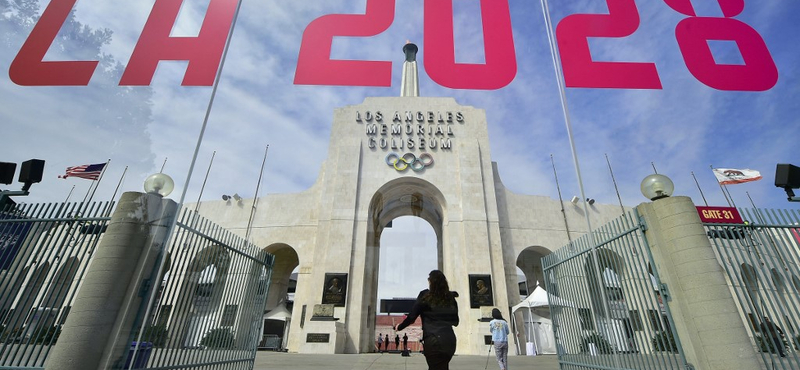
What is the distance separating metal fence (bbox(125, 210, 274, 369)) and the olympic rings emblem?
15396 millimetres

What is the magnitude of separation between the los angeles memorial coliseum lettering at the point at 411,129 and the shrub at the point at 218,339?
58.7ft

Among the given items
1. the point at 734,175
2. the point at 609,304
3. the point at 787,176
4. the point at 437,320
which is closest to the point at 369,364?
the point at 609,304

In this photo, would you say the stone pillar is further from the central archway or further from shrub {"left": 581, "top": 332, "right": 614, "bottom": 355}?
the central archway

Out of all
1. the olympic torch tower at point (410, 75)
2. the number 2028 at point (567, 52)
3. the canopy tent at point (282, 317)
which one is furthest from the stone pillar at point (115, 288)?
the olympic torch tower at point (410, 75)

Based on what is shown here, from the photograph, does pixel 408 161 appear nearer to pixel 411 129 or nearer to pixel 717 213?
pixel 411 129

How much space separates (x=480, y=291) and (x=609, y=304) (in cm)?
1362

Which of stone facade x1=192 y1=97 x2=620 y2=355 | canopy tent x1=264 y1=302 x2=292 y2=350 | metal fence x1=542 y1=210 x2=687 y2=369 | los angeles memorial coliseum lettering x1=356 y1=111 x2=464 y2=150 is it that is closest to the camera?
metal fence x1=542 y1=210 x2=687 y2=369

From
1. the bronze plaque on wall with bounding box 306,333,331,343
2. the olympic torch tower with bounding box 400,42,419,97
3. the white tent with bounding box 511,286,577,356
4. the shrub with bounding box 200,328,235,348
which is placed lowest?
the shrub with bounding box 200,328,235,348

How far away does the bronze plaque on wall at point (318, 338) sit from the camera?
17.5 metres

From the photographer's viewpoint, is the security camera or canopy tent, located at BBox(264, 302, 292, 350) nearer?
the security camera

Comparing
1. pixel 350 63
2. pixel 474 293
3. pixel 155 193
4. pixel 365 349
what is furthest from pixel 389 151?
pixel 155 193

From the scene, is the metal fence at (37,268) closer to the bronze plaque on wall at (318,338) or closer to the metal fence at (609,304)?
the metal fence at (609,304)

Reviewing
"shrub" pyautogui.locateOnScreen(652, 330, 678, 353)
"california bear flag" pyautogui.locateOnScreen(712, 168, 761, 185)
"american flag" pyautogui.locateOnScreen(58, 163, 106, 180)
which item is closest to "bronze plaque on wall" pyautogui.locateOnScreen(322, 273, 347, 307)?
"american flag" pyautogui.locateOnScreen(58, 163, 106, 180)

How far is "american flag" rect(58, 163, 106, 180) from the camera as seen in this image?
15844mm
